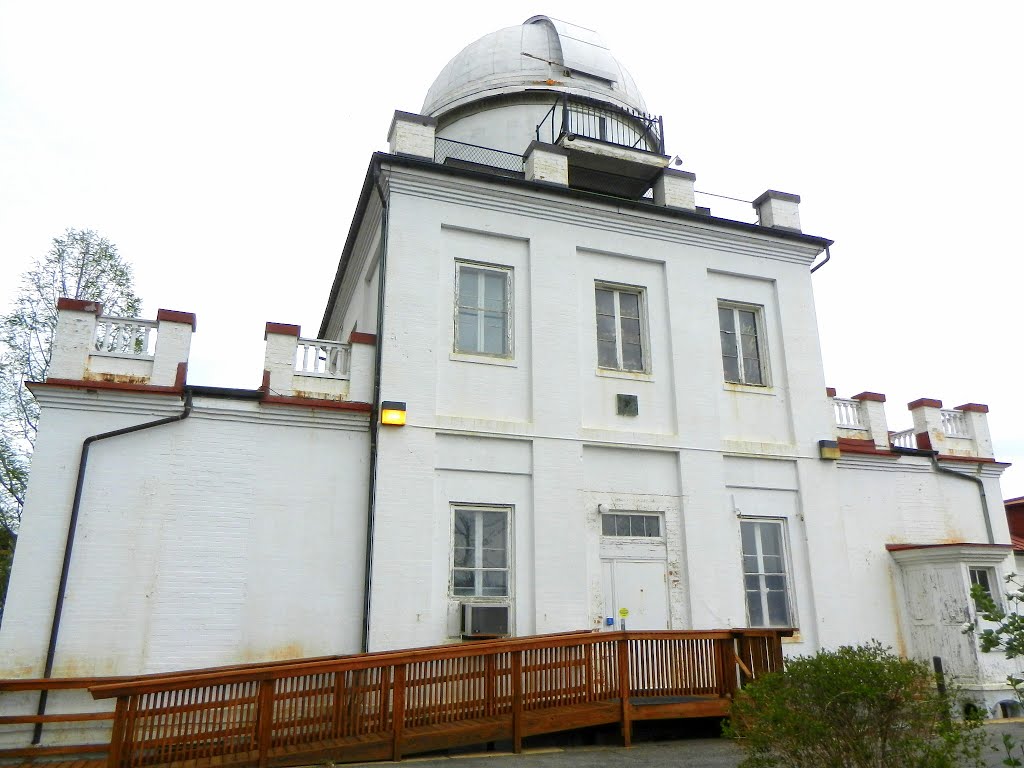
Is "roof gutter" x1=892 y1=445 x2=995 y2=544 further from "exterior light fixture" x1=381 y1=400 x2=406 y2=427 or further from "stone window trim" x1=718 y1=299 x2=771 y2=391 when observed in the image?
"exterior light fixture" x1=381 y1=400 x2=406 y2=427

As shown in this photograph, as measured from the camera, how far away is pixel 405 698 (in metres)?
8.03

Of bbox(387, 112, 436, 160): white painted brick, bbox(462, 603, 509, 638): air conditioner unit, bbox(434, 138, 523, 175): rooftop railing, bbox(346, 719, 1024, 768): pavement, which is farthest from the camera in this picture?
bbox(434, 138, 523, 175): rooftop railing

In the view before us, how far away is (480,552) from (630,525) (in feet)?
7.70

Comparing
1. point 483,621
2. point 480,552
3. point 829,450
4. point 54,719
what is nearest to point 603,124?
point 829,450

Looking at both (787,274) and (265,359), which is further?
(787,274)

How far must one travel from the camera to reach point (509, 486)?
10.9m

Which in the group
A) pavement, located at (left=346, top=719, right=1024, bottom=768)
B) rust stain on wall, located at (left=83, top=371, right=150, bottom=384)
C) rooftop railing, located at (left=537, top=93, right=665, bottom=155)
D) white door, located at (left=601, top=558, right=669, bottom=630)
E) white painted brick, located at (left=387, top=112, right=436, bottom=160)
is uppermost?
rooftop railing, located at (left=537, top=93, right=665, bottom=155)

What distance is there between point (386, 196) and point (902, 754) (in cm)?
953

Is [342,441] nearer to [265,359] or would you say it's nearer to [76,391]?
[265,359]

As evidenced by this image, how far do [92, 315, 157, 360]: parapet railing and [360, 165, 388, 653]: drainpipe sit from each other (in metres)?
2.92

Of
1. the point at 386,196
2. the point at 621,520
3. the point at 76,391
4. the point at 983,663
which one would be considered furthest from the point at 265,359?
the point at 983,663

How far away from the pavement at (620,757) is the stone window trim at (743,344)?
5.94m

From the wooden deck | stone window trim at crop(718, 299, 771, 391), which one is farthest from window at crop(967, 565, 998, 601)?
the wooden deck

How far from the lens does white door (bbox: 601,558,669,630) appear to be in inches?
427
